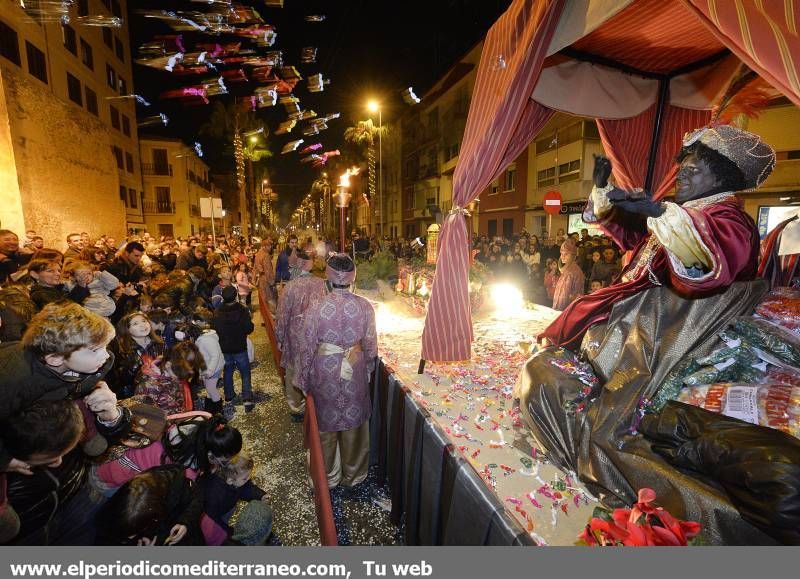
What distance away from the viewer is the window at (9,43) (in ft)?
39.1

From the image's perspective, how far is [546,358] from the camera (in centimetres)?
310

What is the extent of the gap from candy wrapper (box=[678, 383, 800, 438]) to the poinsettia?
0.96 metres

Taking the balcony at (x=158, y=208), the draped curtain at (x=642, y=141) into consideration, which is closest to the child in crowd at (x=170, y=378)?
the draped curtain at (x=642, y=141)

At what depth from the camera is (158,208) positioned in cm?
3562

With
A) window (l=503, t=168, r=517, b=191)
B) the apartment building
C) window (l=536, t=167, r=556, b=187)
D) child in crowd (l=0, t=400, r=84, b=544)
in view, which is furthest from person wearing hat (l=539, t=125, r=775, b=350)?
window (l=503, t=168, r=517, b=191)

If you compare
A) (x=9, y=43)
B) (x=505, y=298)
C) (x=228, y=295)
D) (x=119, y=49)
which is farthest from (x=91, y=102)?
(x=505, y=298)

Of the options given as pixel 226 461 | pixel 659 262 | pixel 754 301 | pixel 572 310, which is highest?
pixel 659 262

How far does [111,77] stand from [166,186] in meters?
14.1

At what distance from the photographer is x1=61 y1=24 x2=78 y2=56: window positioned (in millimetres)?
16969

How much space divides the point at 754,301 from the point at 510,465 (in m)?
2.12

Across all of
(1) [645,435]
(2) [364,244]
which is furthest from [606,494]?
(2) [364,244]

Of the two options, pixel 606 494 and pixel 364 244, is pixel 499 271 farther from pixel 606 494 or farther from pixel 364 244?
pixel 606 494

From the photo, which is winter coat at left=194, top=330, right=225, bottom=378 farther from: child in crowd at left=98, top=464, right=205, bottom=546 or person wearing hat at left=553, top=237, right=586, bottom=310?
person wearing hat at left=553, top=237, right=586, bottom=310
